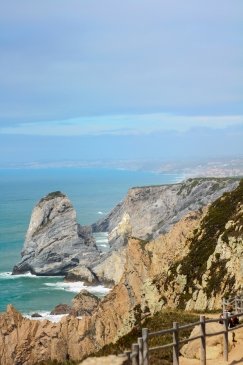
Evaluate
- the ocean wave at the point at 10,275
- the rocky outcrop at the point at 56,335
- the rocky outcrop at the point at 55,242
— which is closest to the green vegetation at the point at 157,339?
the rocky outcrop at the point at 56,335

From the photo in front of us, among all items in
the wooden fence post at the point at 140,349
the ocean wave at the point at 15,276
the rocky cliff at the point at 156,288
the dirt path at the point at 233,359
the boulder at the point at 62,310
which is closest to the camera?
the wooden fence post at the point at 140,349

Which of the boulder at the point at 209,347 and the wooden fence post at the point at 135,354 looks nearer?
the wooden fence post at the point at 135,354

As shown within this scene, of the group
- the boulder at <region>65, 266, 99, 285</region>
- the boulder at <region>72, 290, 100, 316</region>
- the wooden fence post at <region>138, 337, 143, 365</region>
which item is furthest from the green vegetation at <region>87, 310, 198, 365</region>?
the boulder at <region>65, 266, 99, 285</region>

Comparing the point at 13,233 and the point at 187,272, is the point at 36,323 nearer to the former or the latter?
the point at 187,272

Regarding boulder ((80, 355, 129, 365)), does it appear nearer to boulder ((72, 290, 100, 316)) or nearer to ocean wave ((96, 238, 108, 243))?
boulder ((72, 290, 100, 316))

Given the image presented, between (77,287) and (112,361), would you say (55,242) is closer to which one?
(77,287)

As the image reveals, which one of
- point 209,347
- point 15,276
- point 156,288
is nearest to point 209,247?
point 156,288

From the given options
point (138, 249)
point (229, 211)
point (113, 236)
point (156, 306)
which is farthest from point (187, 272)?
point (113, 236)

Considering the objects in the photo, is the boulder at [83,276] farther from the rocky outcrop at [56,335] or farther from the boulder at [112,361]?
the boulder at [112,361]
